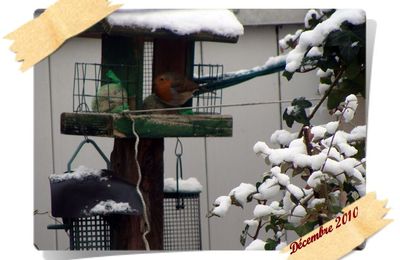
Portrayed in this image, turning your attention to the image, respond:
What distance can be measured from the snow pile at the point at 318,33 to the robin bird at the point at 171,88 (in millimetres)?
116

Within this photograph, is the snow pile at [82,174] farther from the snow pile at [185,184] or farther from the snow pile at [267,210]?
the snow pile at [267,210]

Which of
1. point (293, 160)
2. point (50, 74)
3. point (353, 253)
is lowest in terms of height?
point (353, 253)

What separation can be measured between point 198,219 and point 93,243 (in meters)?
0.12

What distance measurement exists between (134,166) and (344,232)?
0.83ft

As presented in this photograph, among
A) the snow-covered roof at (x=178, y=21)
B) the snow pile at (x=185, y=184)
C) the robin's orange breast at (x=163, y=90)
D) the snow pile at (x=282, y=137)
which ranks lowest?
the snow pile at (x=185, y=184)

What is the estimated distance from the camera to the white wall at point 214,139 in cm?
146

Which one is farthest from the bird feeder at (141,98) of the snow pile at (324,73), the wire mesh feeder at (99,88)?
the snow pile at (324,73)

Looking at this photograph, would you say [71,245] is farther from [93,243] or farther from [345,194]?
[345,194]

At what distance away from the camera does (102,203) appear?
1.47 meters

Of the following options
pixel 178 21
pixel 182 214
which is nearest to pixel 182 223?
pixel 182 214

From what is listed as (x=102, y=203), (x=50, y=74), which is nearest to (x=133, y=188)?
(x=102, y=203)

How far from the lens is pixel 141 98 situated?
4.86ft

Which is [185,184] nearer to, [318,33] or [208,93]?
[208,93]

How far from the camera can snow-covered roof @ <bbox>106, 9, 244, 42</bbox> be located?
4.78 feet
